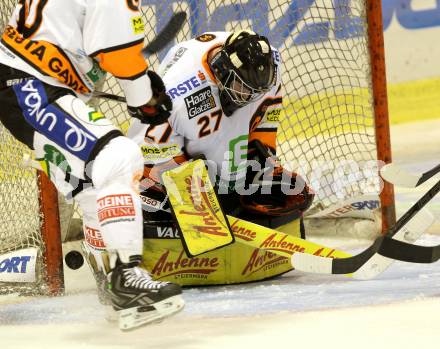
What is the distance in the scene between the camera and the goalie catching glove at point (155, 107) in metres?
2.59

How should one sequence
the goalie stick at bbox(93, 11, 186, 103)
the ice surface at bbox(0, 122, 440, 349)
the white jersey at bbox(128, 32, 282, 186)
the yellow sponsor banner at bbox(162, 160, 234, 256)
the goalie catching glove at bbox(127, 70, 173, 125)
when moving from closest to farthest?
the ice surface at bbox(0, 122, 440, 349) → the goalie catching glove at bbox(127, 70, 173, 125) → the yellow sponsor banner at bbox(162, 160, 234, 256) → the white jersey at bbox(128, 32, 282, 186) → the goalie stick at bbox(93, 11, 186, 103)

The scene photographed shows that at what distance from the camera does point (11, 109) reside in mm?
2615

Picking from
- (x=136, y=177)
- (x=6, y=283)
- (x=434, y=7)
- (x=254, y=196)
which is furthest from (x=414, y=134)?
(x=136, y=177)

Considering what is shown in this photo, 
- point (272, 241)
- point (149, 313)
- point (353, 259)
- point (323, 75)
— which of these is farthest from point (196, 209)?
point (323, 75)

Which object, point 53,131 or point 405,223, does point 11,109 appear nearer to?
point 53,131

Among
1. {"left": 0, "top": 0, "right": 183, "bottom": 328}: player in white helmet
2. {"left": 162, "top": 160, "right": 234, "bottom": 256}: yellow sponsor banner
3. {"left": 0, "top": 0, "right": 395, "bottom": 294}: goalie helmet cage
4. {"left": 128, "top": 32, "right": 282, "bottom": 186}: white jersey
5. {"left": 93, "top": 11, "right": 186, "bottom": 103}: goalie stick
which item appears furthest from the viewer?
{"left": 0, "top": 0, "right": 395, "bottom": 294}: goalie helmet cage

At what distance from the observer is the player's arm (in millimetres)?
2449

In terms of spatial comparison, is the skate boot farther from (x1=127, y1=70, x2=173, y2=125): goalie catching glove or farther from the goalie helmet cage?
the goalie helmet cage

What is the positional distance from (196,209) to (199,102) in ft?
1.09

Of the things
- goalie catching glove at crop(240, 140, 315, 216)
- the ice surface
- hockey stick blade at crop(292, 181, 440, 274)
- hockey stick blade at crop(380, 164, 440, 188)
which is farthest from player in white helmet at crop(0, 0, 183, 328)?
hockey stick blade at crop(380, 164, 440, 188)

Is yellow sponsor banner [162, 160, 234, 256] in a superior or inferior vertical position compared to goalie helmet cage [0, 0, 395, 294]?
inferior

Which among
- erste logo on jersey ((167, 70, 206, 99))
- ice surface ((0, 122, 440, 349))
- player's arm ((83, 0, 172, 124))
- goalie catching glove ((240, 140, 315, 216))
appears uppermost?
player's arm ((83, 0, 172, 124))

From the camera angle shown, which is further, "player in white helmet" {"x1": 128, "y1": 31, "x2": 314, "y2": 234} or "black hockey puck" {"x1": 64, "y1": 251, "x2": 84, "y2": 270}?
"black hockey puck" {"x1": 64, "y1": 251, "x2": 84, "y2": 270}

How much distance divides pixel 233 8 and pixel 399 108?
236cm
